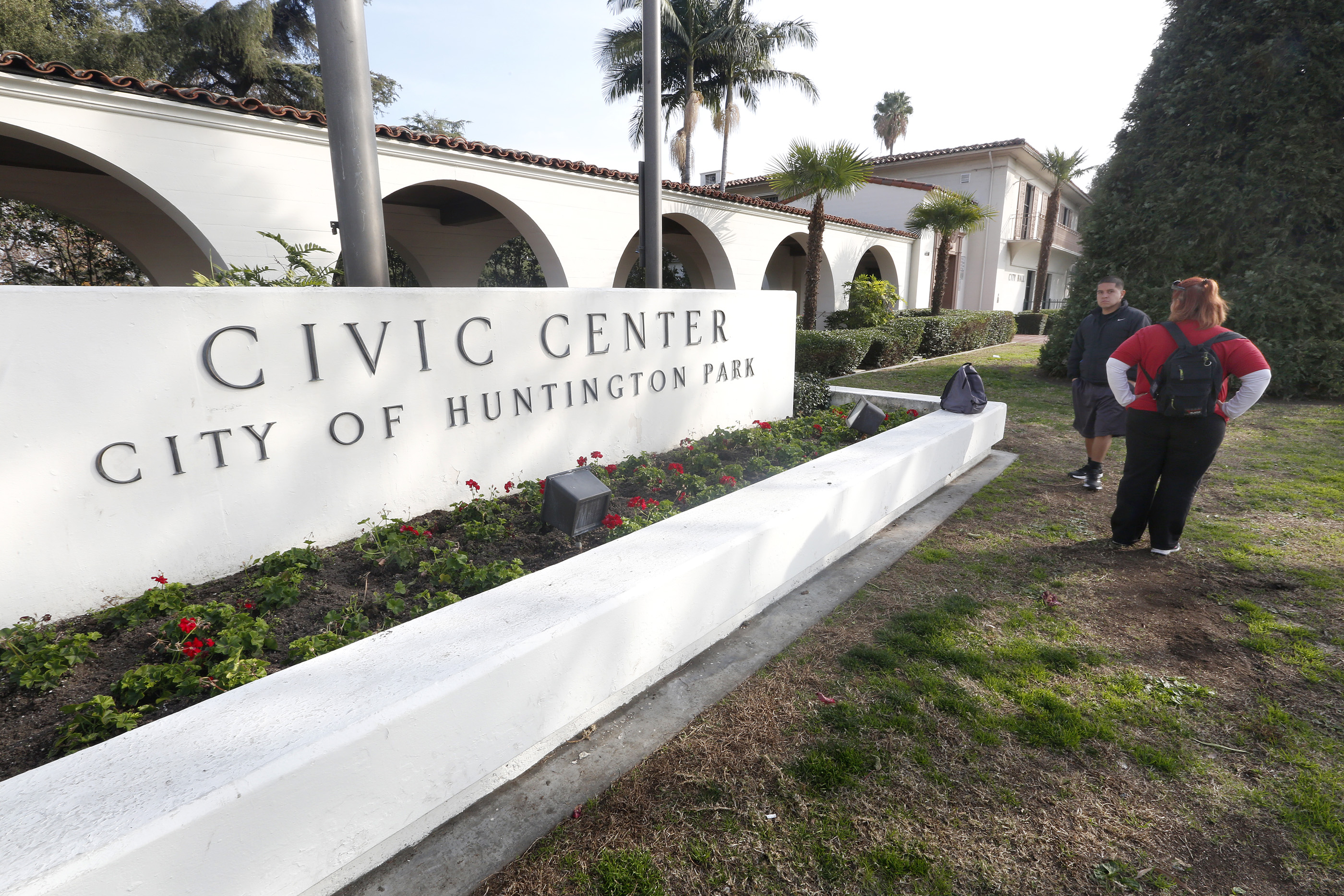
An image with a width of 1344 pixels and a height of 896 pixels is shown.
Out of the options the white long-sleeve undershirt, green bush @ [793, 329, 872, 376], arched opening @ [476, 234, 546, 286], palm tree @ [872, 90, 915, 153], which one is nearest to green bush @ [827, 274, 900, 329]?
green bush @ [793, 329, 872, 376]

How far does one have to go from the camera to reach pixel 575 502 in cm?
312

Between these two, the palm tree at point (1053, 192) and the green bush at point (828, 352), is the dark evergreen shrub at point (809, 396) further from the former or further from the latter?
the palm tree at point (1053, 192)

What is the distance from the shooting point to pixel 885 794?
204 cm

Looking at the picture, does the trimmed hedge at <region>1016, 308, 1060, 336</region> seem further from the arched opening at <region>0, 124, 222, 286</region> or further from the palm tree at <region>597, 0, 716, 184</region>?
the arched opening at <region>0, 124, 222, 286</region>

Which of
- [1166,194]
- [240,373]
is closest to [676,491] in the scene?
[240,373]

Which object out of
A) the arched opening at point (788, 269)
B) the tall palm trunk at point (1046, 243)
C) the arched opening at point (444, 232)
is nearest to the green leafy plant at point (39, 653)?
the arched opening at point (444, 232)

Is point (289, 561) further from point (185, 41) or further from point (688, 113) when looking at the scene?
point (185, 41)

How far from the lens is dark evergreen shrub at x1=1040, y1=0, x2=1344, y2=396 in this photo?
834 centimetres

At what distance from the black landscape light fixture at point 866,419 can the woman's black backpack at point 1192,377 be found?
217 cm

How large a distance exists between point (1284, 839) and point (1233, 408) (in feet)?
8.05

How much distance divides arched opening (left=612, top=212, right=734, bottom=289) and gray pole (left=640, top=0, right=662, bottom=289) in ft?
6.23

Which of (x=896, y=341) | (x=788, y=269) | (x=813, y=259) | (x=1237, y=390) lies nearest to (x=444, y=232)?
(x=813, y=259)

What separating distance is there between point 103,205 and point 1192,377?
41.3 ft

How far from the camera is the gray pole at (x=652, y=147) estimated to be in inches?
215
